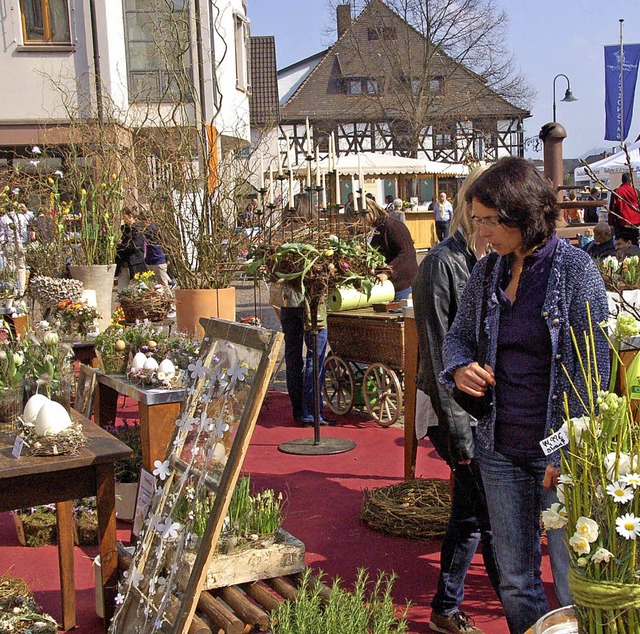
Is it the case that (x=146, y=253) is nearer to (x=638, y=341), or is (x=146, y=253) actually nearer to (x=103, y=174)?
(x=103, y=174)

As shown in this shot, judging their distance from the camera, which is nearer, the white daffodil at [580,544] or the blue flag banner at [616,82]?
the white daffodil at [580,544]

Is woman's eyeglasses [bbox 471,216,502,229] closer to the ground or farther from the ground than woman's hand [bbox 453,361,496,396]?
farther from the ground

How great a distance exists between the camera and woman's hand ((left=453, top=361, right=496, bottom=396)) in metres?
2.31

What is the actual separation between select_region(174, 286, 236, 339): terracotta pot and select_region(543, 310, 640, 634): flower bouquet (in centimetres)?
468

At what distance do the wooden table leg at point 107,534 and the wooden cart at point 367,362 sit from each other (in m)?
3.62

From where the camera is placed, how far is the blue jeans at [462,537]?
301cm

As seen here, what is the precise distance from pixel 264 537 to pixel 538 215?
1448 mm

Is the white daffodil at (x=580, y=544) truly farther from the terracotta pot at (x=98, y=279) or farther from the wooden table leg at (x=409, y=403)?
the terracotta pot at (x=98, y=279)

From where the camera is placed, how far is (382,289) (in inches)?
272

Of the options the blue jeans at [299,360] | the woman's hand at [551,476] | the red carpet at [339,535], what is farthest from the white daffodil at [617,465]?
the blue jeans at [299,360]

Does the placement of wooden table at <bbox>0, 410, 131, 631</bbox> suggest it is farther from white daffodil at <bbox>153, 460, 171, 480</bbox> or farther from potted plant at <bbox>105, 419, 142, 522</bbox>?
potted plant at <bbox>105, 419, 142, 522</bbox>

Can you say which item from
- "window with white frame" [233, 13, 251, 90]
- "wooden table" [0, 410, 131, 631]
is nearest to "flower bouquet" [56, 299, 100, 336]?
"wooden table" [0, 410, 131, 631]

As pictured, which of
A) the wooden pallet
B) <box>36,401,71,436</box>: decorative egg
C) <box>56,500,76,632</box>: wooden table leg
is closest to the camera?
the wooden pallet

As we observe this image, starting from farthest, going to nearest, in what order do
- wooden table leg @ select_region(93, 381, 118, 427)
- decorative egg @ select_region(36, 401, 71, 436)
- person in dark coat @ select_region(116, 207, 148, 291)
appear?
person in dark coat @ select_region(116, 207, 148, 291) → wooden table leg @ select_region(93, 381, 118, 427) → decorative egg @ select_region(36, 401, 71, 436)
